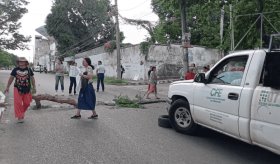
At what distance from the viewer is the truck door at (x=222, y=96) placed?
618 cm

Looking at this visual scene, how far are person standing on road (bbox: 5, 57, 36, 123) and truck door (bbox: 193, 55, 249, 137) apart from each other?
14.8ft

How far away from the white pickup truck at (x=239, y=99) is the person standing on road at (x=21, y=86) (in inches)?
158

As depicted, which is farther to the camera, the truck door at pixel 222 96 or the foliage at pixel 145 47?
the foliage at pixel 145 47

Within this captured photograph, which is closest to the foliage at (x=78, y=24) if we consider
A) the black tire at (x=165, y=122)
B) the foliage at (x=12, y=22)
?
the foliage at (x=12, y=22)

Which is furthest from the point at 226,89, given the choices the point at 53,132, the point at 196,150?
the point at 53,132

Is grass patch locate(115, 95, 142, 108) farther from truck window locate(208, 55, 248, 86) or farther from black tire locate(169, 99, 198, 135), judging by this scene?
truck window locate(208, 55, 248, 86)

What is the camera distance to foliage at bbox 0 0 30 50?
56.7 m

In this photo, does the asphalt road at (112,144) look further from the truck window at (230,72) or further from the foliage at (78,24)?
the foliage at (78,24)

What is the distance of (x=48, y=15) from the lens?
188 ft

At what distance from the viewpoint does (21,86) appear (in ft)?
30.6

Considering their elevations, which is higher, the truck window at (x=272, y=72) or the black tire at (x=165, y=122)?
the truck window at (x=272, y=72)

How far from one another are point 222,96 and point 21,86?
210 inches

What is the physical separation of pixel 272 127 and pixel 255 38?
10.9m

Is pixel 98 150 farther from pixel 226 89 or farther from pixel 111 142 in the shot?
pixel 226 89
